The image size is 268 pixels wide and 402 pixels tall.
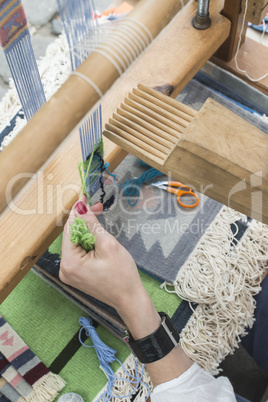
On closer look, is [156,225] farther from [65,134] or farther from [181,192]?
[65,134]

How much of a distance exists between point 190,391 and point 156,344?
133 mm

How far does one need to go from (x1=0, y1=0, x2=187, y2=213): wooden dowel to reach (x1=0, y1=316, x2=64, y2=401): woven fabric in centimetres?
66

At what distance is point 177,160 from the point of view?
911mm

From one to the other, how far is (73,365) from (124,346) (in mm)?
142

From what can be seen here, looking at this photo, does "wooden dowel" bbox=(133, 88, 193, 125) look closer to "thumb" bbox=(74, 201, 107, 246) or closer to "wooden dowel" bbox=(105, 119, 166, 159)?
"wooden dowel" bbox=(105, 119, 166, 159)

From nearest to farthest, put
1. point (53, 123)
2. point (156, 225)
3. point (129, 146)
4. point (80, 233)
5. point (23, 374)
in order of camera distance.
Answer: point (53, 123) < point (80, 233) < point (129, 146) < point (23, 374) < point (156, 225)

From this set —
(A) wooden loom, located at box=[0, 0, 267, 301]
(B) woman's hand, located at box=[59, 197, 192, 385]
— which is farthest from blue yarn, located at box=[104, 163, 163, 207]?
(B) woman's hand, located at box=[59, 197, 192, 385]

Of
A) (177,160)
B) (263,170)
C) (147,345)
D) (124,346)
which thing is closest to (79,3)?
(177,160)

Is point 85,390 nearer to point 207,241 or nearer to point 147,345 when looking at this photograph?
point 147,345

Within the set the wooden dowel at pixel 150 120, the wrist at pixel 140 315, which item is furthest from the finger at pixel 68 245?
the wooden dowel at pixel 150 120

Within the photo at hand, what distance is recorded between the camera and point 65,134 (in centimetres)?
69

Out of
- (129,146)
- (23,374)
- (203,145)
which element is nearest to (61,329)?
(23,374)

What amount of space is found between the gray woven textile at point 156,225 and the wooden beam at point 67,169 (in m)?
0.24

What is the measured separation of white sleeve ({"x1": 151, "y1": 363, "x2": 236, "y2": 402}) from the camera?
968mm
